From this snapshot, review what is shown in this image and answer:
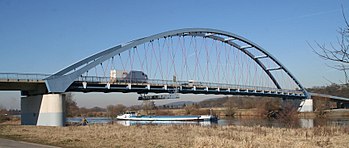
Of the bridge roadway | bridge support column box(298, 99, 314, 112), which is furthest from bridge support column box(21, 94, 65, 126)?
bridge support column box(298, 99, 314, 112)

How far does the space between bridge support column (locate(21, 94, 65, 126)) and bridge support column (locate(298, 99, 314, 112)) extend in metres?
58.5

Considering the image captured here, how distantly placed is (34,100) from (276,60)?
5248 cm

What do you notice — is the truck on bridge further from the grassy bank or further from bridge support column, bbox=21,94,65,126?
the grassy bank

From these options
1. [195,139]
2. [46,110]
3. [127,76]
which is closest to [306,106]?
[127,76]

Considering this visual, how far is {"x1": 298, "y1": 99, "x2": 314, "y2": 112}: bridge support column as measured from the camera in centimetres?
8169

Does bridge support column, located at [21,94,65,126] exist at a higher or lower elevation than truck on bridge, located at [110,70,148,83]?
lower

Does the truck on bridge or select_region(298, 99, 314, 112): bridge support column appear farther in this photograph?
select_region(298, 99, 314, 112): bridge support column

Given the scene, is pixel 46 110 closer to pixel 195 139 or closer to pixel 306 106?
pixel 195 139

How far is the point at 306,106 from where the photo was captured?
273 ft

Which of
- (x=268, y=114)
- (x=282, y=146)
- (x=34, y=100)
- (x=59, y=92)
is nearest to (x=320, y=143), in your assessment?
(x=282, y=146)

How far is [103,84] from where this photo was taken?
45.1 metres

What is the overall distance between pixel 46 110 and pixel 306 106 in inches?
2444

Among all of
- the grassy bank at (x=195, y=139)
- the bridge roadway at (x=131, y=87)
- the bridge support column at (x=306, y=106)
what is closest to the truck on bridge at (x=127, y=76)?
the bridge roadway at (x=131, y=87)

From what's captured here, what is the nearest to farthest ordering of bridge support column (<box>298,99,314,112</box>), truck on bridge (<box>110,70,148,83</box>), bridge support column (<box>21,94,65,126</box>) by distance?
bridge support column (<box>21,94,65,126</box>) < truck on bridge (<box>110,70,148,83</box>) < bridge support column (<box>298,99,314,112</box>)
